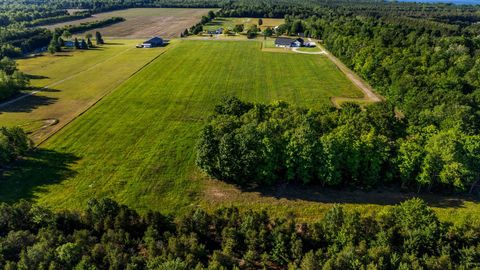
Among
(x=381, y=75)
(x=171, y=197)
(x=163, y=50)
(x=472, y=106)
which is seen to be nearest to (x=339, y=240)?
(x=171, y=197)

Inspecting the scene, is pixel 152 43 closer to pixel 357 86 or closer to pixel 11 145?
pixel 357 86

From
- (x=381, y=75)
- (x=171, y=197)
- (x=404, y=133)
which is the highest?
(x=381, y=75)

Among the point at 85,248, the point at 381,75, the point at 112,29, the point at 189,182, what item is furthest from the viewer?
the point at 112,29

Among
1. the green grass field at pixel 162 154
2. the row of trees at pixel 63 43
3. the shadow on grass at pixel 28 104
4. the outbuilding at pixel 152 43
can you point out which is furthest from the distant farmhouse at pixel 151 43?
the shadow on grass at pixel 28 104

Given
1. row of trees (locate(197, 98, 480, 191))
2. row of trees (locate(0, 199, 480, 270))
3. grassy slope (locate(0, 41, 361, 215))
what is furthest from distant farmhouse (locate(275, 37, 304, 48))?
row of trees (locate(0, 199, 480, 270))

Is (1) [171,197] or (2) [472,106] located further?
(2) [472,106]

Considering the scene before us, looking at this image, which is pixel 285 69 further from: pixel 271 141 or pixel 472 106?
pixel 271 141
